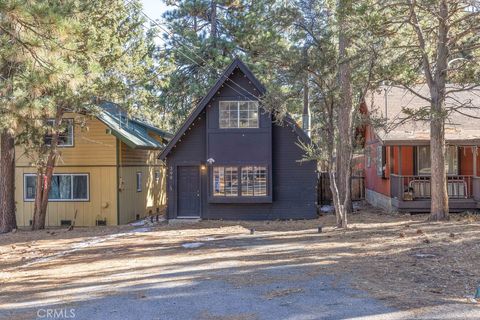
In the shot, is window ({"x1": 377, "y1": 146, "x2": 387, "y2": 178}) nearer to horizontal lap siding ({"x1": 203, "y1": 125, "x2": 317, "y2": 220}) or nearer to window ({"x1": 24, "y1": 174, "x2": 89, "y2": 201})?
horizontal lap siding ({"x1": 203, "y1": 125, "x2": 317, "y2": 220})

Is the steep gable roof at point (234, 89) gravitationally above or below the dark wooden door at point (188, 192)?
above

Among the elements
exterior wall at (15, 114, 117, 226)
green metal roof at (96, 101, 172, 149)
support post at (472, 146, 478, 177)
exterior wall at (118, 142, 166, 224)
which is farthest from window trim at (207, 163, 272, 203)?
support post at (472, 146, 478, 177)

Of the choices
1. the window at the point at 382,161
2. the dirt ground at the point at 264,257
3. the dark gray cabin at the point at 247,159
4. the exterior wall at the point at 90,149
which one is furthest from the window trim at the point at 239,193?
the window at the point at 382,161

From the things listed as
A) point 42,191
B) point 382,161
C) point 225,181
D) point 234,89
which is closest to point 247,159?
point 225,181

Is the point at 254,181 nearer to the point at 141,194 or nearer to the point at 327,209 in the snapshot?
the point at 327,209

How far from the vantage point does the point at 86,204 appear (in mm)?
20094

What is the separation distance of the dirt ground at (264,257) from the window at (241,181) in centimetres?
197

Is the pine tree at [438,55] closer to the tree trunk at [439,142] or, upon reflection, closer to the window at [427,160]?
the tree trunk at [439,142]

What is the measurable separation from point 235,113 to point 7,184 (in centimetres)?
907

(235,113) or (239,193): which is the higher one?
(235,113)

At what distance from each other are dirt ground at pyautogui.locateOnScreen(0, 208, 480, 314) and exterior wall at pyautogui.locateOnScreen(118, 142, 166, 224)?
14.1 feet

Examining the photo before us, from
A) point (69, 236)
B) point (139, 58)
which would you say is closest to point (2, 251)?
point (69, 236)

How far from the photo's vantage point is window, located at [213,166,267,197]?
17.9 metres

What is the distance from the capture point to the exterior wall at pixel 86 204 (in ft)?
65.4
